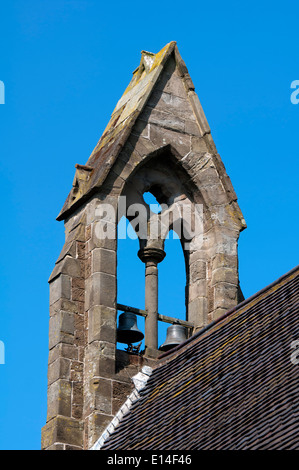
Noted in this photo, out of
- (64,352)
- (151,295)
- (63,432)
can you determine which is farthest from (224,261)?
(63,432)

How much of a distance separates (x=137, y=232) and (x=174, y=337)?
218 centimetres

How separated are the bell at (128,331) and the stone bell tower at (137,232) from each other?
195mm

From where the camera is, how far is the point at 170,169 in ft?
84.0

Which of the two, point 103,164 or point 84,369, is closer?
Answer: point 84,369

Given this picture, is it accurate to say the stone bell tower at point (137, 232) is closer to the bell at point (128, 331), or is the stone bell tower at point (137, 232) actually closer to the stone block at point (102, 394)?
the stone block at point (102, 394)

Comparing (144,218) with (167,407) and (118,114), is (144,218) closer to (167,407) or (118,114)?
(118,114)

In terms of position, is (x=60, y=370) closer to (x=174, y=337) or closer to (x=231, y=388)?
(x=174, y=337)

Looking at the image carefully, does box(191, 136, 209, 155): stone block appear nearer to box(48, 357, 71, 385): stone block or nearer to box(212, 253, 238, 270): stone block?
box(212, 253, 238, 270): stone block

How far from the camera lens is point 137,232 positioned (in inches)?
979

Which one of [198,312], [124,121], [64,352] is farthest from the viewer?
[124,121]
